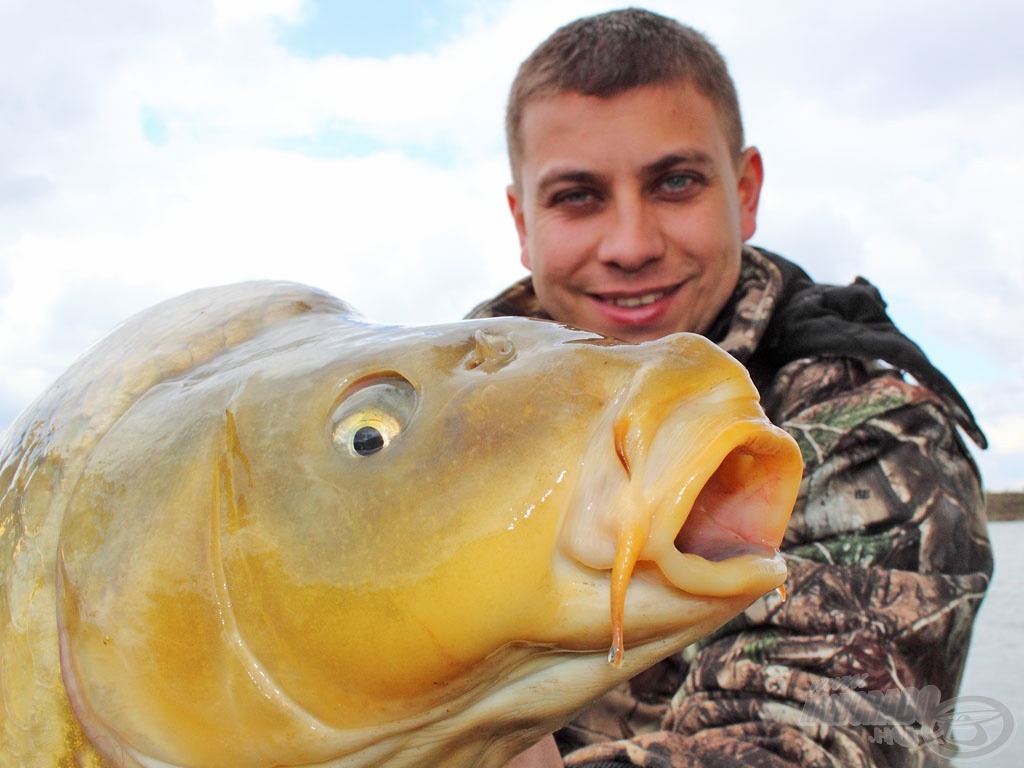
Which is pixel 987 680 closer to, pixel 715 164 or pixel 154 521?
pixel 715 164

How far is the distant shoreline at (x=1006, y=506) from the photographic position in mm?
11484

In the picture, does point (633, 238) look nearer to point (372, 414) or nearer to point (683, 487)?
point (372, 414)

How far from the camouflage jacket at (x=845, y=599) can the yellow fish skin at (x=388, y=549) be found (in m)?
0.91

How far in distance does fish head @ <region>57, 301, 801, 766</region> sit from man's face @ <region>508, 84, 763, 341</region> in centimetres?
159

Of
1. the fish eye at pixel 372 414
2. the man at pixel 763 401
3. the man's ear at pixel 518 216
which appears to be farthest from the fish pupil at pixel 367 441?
the man's ear at pixel 518 216

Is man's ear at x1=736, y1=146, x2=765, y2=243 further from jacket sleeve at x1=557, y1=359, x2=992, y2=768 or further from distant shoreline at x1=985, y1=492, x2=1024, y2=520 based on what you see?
distant shoreline at x1=985, y1=492, x2=1024, y2=520

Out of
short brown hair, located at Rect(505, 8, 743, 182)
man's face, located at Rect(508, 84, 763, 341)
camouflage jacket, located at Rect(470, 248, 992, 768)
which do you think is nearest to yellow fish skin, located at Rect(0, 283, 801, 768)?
camouflage jacket, located at Rect(470, 248, 992, 768)

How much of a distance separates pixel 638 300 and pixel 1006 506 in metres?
10.6

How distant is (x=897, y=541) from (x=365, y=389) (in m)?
1.49

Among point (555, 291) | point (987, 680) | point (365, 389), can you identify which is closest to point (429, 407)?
point (365, 389)

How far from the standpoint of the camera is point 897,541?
2029 mm

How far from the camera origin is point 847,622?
6.20ft

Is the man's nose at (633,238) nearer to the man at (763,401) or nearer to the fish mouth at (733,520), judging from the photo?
the man at (763,401)

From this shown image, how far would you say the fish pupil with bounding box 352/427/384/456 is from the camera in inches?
34.6
